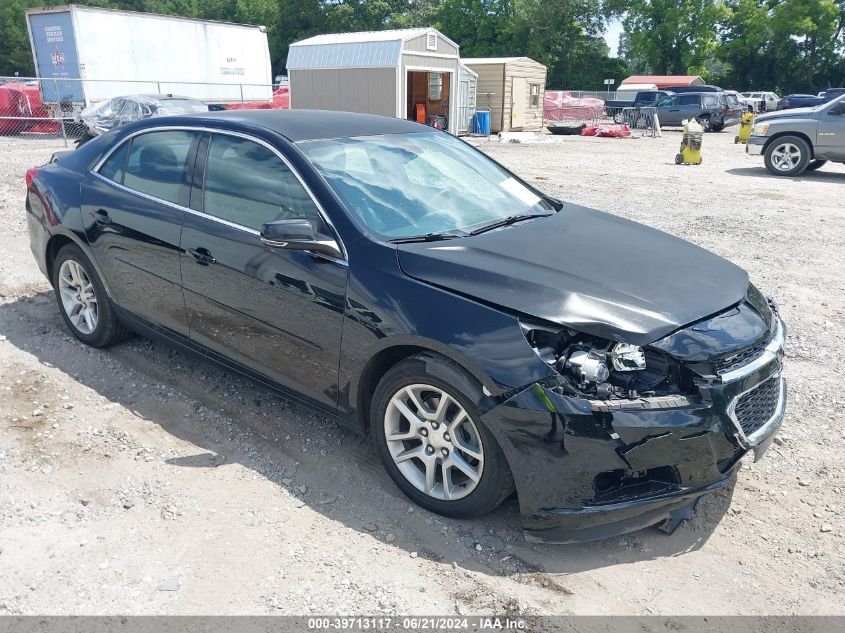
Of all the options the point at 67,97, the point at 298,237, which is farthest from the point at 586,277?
the point at 67,97

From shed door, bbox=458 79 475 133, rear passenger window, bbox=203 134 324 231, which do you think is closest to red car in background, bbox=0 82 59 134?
shed door, bbox=458 79 475 133

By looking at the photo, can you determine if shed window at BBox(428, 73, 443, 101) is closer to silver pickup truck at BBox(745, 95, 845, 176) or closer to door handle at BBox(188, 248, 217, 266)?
silver pickup truck at BBox(745, 95, 845, 176)

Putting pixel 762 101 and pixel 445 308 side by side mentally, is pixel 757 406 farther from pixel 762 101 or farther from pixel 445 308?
pixel 762 101

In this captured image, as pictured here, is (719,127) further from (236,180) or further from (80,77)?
(236,180)

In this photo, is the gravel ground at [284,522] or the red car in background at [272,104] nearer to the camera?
the gravel ground at [284,522]

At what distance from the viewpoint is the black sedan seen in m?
2.77

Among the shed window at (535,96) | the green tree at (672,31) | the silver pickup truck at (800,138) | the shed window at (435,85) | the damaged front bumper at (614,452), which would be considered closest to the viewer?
the damaged front bumper at (614,452)

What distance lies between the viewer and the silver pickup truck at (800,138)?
45.0 feet

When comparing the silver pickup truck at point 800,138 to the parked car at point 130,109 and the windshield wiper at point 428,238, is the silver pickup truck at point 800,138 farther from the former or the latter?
the windshield wiper at point 428,238

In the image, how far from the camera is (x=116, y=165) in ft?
15.0

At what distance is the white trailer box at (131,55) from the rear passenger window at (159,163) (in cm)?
1841

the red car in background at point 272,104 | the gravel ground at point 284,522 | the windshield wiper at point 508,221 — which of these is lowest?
the gravel ground at point 284,522

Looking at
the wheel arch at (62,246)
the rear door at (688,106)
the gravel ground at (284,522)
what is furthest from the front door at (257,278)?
the rear door at (688,106)

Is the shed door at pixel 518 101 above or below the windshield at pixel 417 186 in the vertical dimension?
below
